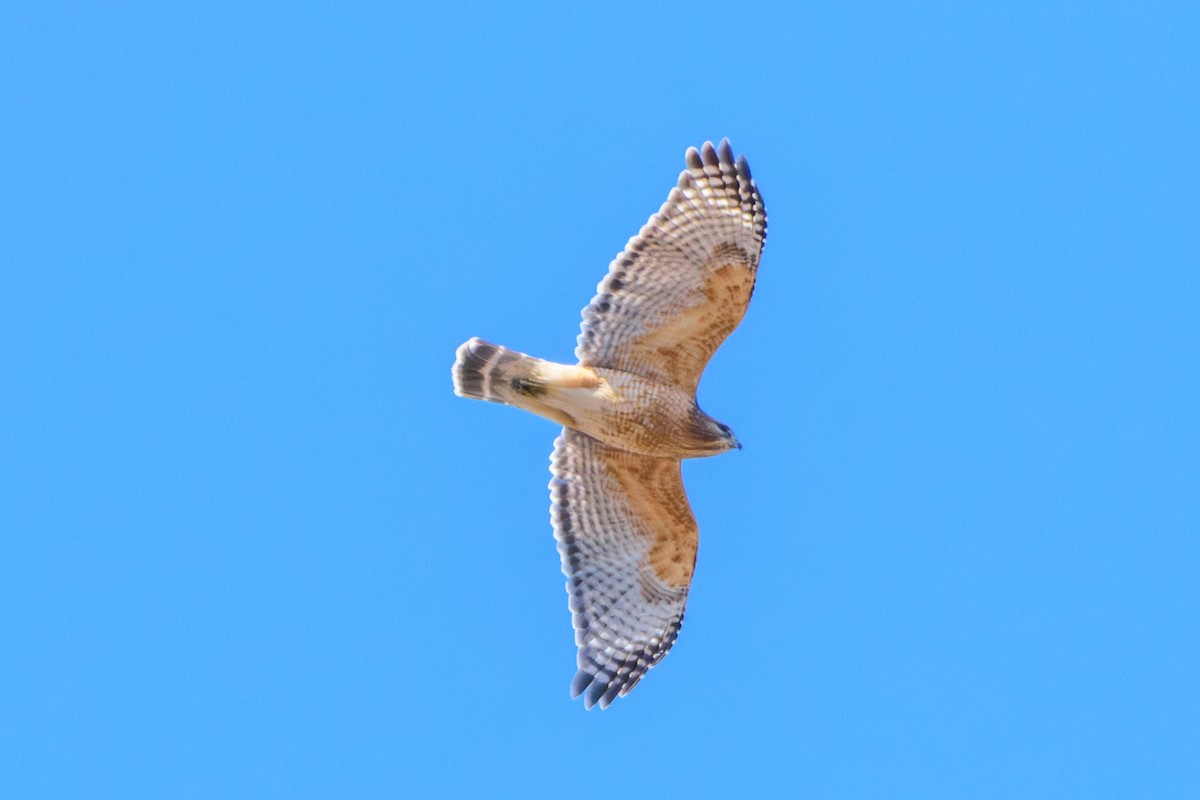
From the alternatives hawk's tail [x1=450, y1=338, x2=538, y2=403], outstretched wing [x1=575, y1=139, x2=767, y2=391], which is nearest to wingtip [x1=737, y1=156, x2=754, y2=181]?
outstretched wing [x1=575, y1=139, x2=767, y2=391]

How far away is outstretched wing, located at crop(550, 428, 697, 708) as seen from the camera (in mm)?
12844

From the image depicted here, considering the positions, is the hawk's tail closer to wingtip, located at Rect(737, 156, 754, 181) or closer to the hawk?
the hawk

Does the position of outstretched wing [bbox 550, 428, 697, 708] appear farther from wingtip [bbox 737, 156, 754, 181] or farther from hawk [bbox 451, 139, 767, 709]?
wingtip [bbox 737, 156, 754, 181]

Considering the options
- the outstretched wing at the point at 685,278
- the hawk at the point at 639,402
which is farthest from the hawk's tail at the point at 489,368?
the outstretched wing at the point at 685,278

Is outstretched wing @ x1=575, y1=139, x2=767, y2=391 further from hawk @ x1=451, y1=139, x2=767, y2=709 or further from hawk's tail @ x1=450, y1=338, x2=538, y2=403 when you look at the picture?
hawk's tail @ x1=450, y1=338, x2=538, y2=403

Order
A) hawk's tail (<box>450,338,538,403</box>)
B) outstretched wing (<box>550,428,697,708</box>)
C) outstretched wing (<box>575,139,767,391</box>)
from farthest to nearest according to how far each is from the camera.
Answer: outstretched wing (<box>550,428,697,708</box>), hawk's tail (<box>450,338,538,403</box>), outstretched wing (<box>575,139,767,391</box>)

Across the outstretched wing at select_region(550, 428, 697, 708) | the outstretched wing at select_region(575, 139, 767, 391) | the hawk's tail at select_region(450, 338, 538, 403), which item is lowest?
the outstretched wing at select_region(550, 428, 697, 708)

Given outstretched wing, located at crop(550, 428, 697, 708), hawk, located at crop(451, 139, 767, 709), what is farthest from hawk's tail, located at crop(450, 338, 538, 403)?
outstretched wing, located at crop(550, 428, 697, 708)

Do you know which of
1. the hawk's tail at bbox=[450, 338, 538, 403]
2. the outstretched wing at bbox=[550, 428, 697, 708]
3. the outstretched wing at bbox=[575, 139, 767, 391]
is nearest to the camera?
the outstretched wing at bbox=[575, 139, 767, 391]

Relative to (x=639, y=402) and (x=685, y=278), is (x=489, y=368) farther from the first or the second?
(x=685, y=278)

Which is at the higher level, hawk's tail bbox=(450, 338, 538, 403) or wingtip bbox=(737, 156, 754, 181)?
wingtip bbox=(737, 156, 754, 181)

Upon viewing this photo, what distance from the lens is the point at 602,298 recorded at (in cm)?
1219

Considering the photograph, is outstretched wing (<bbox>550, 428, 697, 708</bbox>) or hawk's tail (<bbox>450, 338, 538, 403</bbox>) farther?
outstretched wing (<bbox>550, 428, 697, 708</bbox>)

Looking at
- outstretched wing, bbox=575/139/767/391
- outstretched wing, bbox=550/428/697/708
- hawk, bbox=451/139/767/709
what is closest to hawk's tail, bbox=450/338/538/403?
hawk, bbox=451/139/767/709
